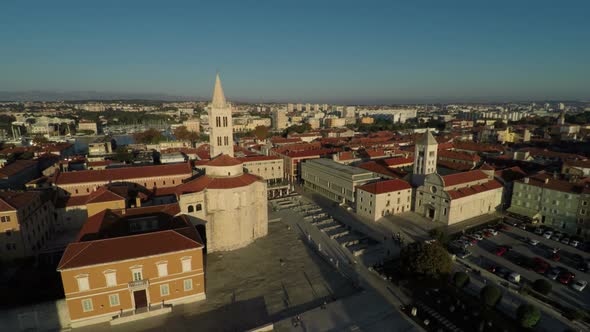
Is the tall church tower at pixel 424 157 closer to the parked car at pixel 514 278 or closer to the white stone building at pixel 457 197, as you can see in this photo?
the white stone building at pixel 457 197

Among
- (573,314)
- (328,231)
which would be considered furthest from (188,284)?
(573,314)

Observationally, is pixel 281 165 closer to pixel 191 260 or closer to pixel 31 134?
pixel 191 260

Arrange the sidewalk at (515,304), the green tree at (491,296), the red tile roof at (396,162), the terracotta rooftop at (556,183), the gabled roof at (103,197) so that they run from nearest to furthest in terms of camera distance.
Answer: the sidewalk at (515,304) → the green tree at (491,296) → the gabled roof at (103,197) → the terracotta rooftop at (556,183) → the red tile roof at (396,162)

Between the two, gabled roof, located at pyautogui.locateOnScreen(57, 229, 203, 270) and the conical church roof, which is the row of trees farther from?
the conical church roof

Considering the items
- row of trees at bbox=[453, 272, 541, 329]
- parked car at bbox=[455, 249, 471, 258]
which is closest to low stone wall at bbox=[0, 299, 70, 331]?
row of trees at bbox=[453, 272, 541, 329]

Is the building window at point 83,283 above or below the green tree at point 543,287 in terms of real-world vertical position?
above

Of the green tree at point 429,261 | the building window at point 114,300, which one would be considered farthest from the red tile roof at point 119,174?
the green tree at point 429,261
